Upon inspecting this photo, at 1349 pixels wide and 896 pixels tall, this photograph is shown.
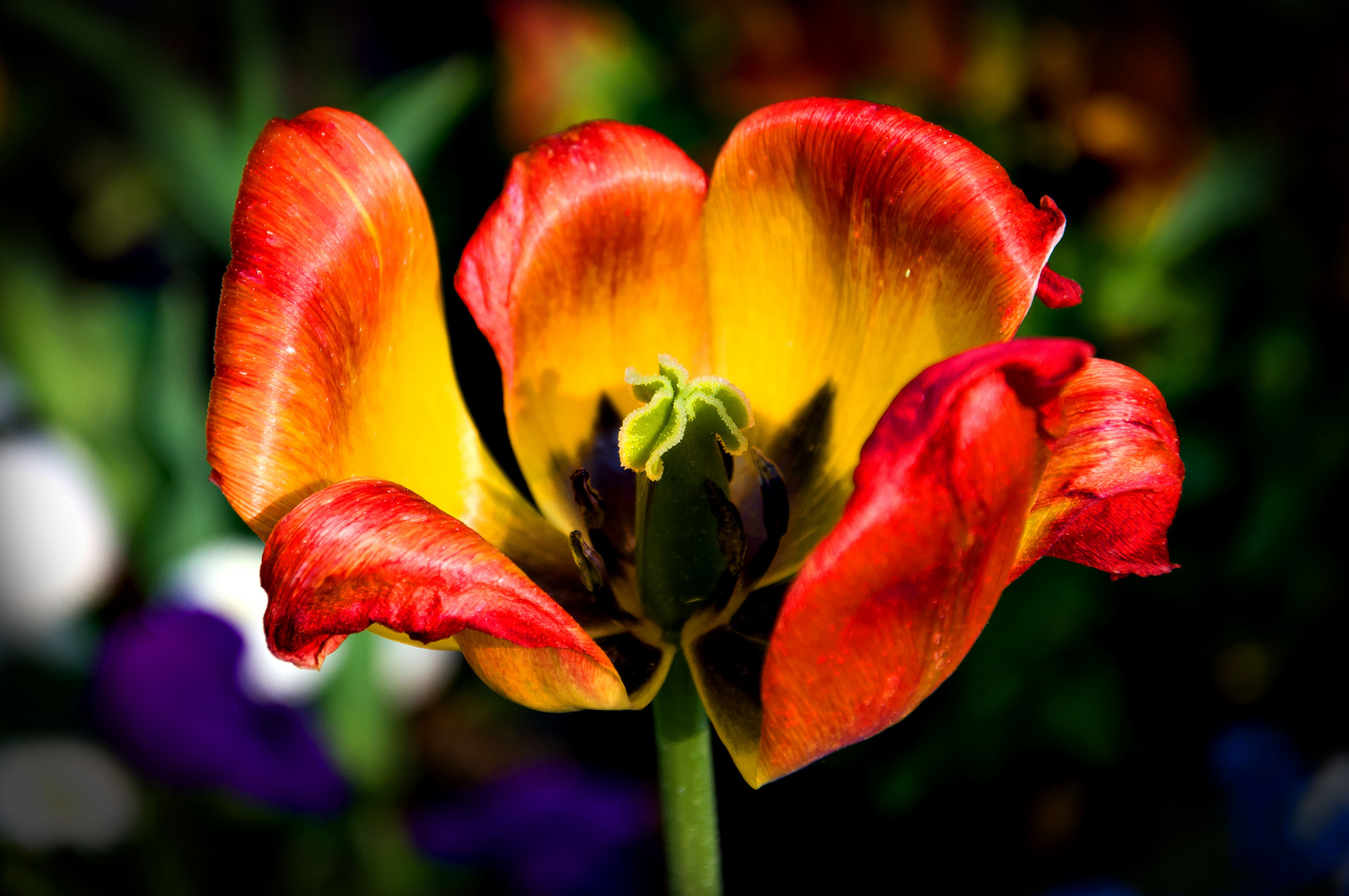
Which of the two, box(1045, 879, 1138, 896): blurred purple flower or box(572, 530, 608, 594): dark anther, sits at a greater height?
box(572, 530, 608, 594): dark anther

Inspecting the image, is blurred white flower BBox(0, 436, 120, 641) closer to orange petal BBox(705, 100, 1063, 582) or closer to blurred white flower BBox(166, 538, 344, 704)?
blurred white flower BBox(166, 538, 344, 704)

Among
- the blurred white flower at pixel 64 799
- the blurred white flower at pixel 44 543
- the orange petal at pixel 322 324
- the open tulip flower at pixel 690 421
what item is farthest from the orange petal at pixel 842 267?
the blurred white flower at pixel 44 543

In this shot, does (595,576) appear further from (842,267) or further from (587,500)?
(842,267)

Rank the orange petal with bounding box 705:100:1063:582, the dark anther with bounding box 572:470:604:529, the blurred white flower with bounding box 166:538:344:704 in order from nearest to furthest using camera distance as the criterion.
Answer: the orange petal with bounding box 705:100:1063:582 < the dark anther with bounding box 572:470:604:529 < the blurred white flower with bounding box 166:538:344:704

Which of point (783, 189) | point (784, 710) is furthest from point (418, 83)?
point (784, 710)

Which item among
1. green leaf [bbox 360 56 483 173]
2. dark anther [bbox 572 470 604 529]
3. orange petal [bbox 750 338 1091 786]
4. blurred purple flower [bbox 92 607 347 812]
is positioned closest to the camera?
orange petal [bbox 750 338 1091 786]

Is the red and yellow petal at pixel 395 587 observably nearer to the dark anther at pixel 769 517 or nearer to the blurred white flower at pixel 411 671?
the dark anther at pixel 769 517

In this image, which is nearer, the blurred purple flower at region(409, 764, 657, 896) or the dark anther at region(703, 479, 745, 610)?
the dark anther at region(703, 479, 745, 610)

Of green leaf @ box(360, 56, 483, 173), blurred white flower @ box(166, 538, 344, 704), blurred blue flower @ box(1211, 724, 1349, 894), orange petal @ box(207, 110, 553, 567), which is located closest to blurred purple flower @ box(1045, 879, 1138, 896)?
blurred blue flower @ box(1211, 724, 1349, 894)

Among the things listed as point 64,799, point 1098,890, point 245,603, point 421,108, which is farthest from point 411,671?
point 1098,890
